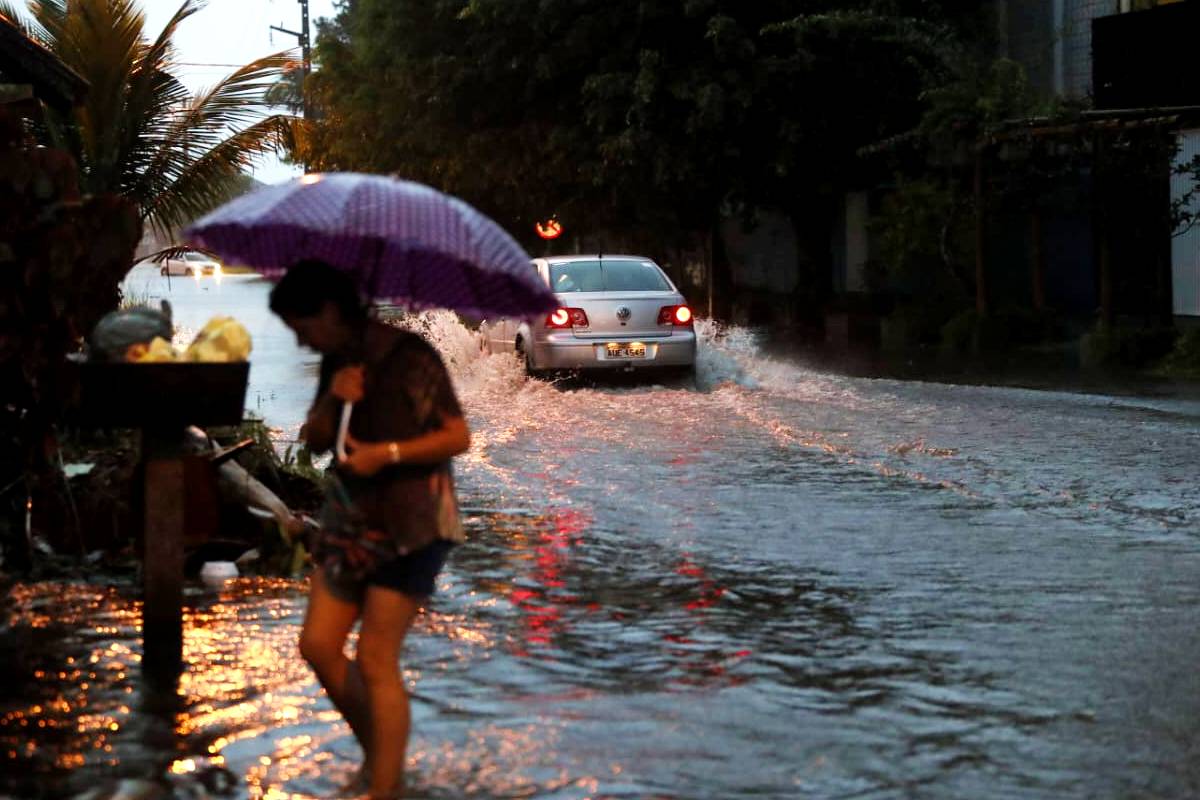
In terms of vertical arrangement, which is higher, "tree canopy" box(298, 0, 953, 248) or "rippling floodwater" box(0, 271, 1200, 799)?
"tree canopy" box(298, 0, 953, 248)

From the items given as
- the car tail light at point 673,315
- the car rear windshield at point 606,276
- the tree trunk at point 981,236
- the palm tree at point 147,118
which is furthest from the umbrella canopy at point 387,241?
the tree trunk at point 981,236

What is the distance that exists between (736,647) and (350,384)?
9.68ft

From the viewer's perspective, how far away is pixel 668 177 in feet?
105

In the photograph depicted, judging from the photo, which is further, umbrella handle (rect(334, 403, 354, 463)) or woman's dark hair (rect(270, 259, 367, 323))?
umbrella handle (rect(334, 403, 354, 463))

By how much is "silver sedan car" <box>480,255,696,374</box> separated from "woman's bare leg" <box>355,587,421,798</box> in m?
14.9

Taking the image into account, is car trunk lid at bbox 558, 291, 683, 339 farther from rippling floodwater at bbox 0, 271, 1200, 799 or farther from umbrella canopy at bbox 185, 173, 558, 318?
umbrella canopy at bbox 185, 173, 558, 318

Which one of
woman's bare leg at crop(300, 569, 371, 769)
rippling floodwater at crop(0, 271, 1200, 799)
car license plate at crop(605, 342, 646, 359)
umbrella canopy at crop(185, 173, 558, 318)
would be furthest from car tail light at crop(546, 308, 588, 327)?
woman's bare leg at crop(300, 569, 371, 769)

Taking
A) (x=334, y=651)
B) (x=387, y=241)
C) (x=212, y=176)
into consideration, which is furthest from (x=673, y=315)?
(x=334, y=651)

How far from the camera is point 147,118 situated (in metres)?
19.0

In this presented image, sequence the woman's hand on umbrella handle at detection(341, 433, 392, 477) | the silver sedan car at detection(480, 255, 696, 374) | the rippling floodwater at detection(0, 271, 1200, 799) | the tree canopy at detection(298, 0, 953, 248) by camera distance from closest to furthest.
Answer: the woman's hand on umbrella handle at detection(341, 433, 392, 477) → the rippling floodwater at detection(0, 271, 1200, 799) → the silver sedan car at detection(480, 255, 696, 374) → the tree canopy at detection(298, 0, 953, 248)

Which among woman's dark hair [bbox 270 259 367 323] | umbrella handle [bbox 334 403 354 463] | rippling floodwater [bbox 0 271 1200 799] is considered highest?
woman's dark hair [bbox 270 259 367 323]

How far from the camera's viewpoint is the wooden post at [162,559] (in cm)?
700

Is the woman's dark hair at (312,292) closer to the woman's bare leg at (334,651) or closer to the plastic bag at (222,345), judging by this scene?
the woman's bare leg at (334,651)

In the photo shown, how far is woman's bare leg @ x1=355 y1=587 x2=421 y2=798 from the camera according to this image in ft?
17.2
